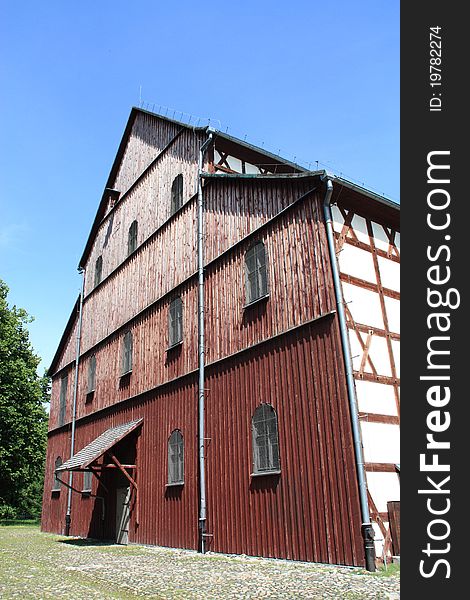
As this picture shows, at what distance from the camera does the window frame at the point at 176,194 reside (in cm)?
1861

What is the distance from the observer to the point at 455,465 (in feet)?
17.9

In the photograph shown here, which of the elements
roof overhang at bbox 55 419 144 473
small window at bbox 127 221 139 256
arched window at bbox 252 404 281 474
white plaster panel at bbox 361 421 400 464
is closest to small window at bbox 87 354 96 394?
roof overhang at bbox 55 419 144 473

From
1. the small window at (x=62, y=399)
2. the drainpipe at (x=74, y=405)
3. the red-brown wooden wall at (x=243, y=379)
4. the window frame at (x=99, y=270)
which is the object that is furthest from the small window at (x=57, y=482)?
the window frame at (x=99, y=270)

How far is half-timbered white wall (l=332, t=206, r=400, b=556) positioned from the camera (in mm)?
10414

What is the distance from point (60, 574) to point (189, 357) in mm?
6883

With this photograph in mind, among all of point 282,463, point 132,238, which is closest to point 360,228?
point 282,463

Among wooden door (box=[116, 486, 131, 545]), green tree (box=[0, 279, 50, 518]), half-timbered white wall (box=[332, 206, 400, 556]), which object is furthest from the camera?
green tree (box=[0, 279, 50, 518])

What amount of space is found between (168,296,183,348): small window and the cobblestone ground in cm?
628

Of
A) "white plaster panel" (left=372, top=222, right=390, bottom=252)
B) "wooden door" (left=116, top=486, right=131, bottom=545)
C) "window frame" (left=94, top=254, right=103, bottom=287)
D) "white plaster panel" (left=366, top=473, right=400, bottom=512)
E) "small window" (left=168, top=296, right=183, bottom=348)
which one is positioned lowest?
"wooden door" (left=116, top=486, right=131, bottom=545)

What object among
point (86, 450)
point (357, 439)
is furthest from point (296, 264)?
point (86, 450)

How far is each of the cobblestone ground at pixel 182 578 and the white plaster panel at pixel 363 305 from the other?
5.08m

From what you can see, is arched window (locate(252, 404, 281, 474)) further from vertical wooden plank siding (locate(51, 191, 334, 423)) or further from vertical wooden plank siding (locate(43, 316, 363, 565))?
vertical wooden plank siding (locate(51, 191, 334, 423))

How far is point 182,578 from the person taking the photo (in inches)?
376

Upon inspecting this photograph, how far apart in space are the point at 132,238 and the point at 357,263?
12.5 meters
